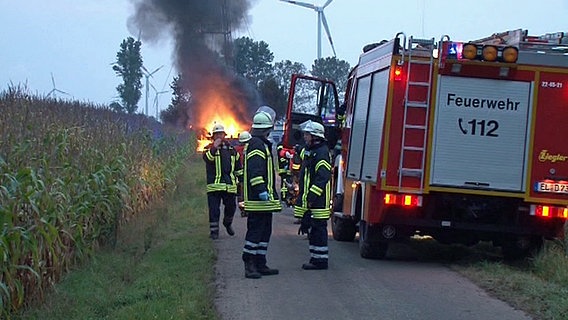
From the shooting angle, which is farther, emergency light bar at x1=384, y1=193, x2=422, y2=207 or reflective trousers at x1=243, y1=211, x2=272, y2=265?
emergency light bar at x1=384, y1=193, x2=422, y2=207

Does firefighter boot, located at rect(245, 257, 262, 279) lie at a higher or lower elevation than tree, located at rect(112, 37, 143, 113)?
lower

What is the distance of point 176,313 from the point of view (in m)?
7.84

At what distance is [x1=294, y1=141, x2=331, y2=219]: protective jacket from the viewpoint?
1097 cm

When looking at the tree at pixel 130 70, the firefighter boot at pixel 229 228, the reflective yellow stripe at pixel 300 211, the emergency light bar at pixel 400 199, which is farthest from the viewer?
the tree at pixel 130 70

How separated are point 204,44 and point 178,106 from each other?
10.3 metres

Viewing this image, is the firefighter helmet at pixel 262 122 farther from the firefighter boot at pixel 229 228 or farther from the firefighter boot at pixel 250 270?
the firefighter boot at pixel 229 228

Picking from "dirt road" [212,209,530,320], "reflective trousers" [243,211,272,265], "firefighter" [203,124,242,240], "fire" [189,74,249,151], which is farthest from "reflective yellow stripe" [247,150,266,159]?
"fire" [189,74,249,151]

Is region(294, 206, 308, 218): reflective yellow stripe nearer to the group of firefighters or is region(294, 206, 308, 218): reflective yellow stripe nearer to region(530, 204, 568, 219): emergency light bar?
the group of firefighters

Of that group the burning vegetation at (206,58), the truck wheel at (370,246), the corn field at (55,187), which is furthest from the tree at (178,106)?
the truck wheel at (370,246)

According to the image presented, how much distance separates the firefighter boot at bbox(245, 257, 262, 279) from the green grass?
0.45 metres

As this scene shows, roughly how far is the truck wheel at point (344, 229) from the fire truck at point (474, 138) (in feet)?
9.87

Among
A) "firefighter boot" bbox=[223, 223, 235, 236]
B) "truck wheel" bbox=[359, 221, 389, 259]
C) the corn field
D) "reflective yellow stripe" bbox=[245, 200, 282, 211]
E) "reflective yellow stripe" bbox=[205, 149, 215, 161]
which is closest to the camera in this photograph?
the corn field

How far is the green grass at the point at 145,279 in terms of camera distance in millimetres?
8195

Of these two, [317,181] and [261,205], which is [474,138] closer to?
[317,181]
